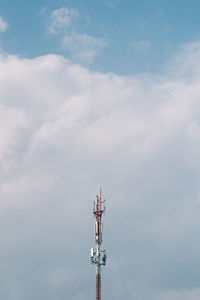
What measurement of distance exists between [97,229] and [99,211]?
3.46 meters

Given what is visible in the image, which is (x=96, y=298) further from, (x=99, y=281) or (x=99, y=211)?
(x=99, y=211)

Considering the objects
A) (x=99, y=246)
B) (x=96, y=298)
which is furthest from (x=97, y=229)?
(x=96, y=298)

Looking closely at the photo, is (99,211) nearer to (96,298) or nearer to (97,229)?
(97,229)

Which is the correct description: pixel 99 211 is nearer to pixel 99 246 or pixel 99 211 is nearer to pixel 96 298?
pixel 99 246

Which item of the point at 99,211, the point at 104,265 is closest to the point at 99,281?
the point at 104,265

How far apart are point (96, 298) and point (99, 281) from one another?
124 inches

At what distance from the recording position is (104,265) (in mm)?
109750

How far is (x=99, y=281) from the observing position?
10869cm

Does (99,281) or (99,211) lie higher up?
(99,211)

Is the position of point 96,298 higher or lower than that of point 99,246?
lower

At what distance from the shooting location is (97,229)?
368 feet

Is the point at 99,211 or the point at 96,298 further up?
the point at 99,211

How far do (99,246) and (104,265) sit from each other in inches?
138

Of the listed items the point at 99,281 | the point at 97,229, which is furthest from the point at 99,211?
the point at 99,281
